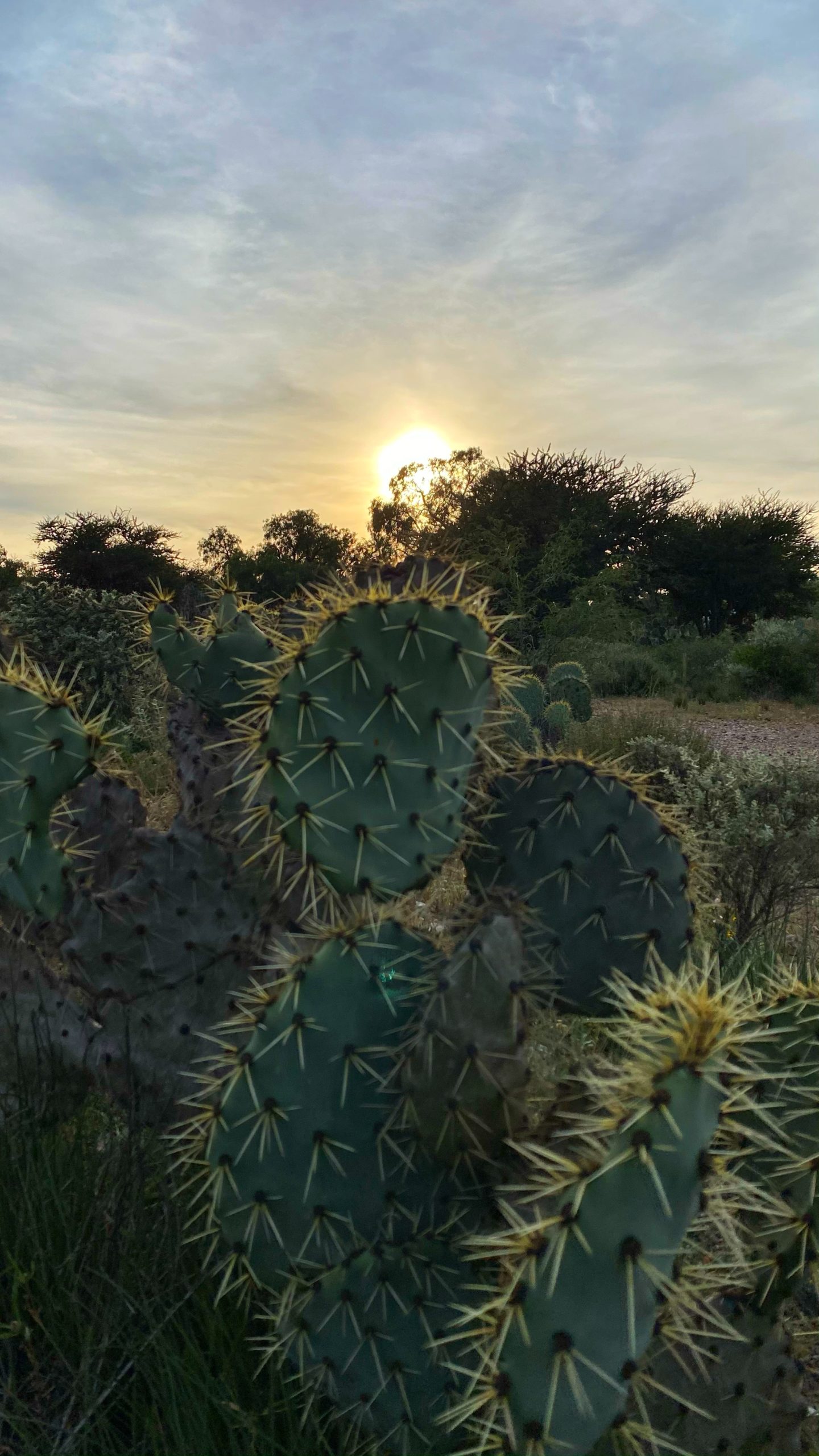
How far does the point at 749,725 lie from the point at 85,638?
340 inches

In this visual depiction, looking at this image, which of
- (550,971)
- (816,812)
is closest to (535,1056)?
(550,971)

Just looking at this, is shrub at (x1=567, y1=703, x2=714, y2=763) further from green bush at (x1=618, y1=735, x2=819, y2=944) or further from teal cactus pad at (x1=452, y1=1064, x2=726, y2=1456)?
teal cactus pad at (x1=452, y1=1064, x2=726, y2=1456)

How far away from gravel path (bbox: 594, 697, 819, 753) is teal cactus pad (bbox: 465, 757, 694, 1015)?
959 cm

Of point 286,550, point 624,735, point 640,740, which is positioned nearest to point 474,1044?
point 640,740

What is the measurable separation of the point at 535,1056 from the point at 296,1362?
3.12ft

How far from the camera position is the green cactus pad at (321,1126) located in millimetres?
1608

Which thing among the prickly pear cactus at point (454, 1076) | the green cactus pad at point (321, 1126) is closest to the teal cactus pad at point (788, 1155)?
the prickly pear cactus at point (454, 1076)

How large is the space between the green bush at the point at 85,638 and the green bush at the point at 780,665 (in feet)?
34.4

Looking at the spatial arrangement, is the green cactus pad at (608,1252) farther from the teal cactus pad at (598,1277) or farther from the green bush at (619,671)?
the green bush at (619,671)

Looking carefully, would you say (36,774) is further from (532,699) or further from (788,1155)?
(532,699)

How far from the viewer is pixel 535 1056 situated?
8.10ft

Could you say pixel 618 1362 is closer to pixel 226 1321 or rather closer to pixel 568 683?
pixel 226 1321

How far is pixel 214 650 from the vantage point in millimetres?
2494

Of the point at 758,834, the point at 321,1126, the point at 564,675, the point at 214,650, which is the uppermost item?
the point at 214,650
